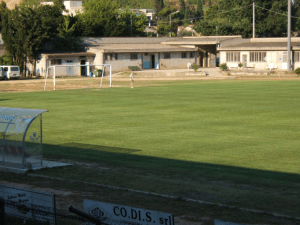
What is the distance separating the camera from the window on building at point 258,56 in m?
71.8

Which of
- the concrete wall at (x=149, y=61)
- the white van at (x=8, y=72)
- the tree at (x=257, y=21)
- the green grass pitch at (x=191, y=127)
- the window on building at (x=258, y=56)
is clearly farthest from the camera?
the tree at (x=257, y=21)

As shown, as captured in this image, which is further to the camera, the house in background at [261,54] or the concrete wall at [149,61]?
the concrete wall at [149,61]

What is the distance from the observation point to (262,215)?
780 cm

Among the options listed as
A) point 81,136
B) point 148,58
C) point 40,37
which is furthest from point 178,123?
point 148,58

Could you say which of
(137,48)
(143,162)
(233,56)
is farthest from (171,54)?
(143,162)

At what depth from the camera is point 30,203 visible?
6219 millimetres

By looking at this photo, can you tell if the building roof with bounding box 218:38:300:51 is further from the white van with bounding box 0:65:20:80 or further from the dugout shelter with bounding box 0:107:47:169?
the dugout shelter with bounding box 0:107:47:169

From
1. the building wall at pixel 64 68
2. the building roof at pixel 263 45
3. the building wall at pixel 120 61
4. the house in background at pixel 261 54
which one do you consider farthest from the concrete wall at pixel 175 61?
the building wall at pixel 64 68

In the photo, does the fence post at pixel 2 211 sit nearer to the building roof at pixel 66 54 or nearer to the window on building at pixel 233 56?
the building roof at pixel 66 54

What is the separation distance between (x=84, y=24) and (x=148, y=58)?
596 inches

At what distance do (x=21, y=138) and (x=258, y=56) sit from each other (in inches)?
2540

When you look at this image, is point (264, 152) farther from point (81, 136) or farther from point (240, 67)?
point (240, 67)

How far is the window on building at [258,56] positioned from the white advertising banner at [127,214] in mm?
69276

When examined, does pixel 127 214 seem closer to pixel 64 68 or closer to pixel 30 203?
pixel 30 203
